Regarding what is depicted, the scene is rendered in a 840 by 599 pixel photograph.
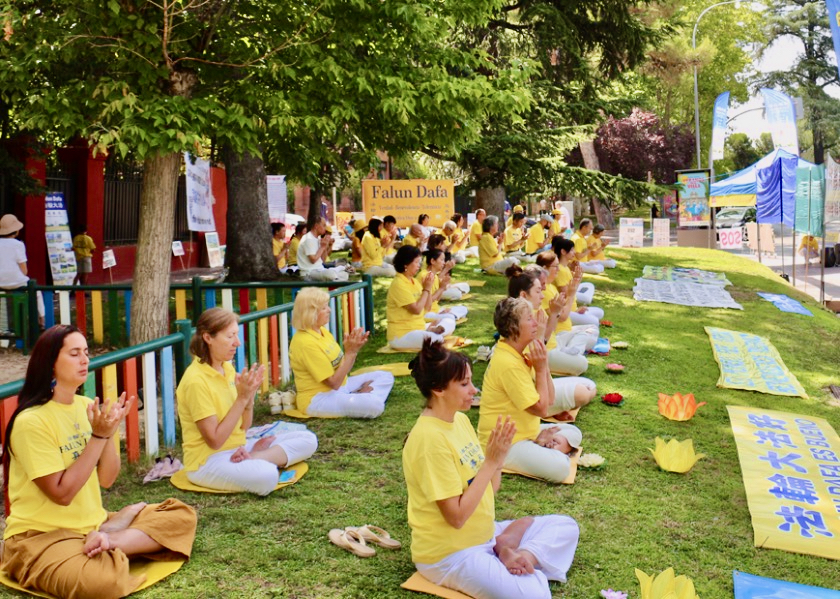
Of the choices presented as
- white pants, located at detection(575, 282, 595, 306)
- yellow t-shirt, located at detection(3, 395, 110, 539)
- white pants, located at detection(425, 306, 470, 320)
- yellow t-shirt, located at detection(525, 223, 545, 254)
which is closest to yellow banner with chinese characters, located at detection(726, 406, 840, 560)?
yellow t-shirt, located at detection(3, 395, 110, 539)

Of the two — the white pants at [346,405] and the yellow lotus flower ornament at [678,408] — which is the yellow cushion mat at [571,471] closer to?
the yellow lotus flower ornament at [678,408]

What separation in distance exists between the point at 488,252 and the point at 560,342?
26.5 ft

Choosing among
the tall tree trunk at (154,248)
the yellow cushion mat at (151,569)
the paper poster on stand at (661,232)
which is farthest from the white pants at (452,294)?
the paper poster on stand at (661,232)

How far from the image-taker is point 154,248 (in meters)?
9.09

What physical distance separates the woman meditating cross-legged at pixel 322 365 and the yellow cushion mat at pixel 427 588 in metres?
2.79

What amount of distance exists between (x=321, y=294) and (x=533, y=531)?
3171 mm

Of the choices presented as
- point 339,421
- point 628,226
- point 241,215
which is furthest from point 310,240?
point 628,226

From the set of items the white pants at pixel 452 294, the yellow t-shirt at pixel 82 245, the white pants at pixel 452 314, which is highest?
the yellow t-shirt at pixel 82 245

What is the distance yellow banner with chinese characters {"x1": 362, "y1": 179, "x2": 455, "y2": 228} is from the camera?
1720 centimetres

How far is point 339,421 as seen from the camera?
7.25m

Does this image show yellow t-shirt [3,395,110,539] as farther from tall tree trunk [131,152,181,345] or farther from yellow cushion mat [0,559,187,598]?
tall tree trunk [131,152,181,345]

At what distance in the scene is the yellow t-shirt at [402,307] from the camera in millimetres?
9742

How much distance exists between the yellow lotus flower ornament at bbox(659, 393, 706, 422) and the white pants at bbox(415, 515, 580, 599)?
3.23 m

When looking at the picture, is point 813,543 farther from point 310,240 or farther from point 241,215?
point 241,215
